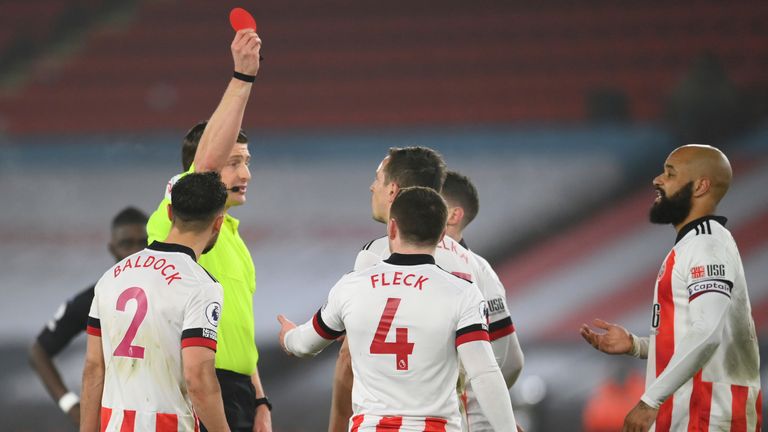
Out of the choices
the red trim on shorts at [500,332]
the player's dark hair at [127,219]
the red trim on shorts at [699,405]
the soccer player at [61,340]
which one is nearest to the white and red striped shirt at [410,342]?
the red trim on shorts at [500,332]

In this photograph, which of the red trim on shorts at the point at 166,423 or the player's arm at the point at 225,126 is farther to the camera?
the player's arm at the point at 225,126

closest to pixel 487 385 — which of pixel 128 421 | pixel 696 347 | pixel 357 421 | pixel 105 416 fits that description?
pixel 357 421

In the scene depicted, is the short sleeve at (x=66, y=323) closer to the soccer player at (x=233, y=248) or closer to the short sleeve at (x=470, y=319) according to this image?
the soccer player at (x=233, y=248)

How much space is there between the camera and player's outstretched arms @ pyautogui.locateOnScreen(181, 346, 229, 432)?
354 centimetres

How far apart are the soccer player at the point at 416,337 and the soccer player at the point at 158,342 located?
0.49 m

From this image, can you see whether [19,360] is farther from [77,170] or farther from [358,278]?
[358,278]

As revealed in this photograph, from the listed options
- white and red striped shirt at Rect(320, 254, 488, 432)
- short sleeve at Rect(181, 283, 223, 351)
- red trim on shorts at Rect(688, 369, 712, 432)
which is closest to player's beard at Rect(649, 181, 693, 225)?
red trim on shorts at Rect(688, 369, 712, 432)

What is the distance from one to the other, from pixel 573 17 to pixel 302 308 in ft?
14.5

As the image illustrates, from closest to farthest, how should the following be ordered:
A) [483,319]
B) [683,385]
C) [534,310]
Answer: [483,319] → [683,385] → [534,310]

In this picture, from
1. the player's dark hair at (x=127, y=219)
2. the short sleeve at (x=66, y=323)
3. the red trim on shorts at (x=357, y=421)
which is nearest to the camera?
the red trim on shorts at (x=357, y=421)

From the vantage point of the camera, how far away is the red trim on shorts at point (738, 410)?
13.9 feet

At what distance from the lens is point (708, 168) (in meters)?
4.44

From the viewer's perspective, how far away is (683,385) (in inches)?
168

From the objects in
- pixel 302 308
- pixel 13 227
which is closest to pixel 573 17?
pixel 302 308
